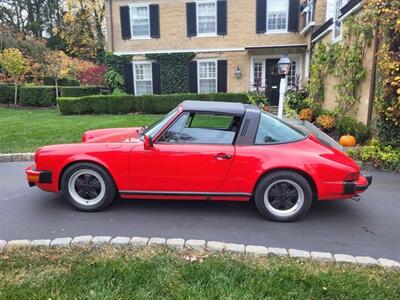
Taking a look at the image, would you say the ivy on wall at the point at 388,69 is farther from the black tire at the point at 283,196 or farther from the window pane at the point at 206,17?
the window pane at the point at 206,17

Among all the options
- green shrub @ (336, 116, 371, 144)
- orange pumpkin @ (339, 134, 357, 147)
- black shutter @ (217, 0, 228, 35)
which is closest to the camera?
orange pumpkin @ (339, 134, 357, 147)

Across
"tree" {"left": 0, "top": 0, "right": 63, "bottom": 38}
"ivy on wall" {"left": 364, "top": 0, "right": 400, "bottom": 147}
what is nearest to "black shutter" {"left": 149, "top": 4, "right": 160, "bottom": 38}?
"ivy on wall" {"left": 364, "top": 0, "right": 400, "bottom": 147}

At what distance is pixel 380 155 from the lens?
6699mm

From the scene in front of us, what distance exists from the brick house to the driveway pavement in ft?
43.7

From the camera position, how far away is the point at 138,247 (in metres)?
3.29

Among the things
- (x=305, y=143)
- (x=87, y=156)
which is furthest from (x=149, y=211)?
(x=305, y=143)

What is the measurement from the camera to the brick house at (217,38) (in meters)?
16.9

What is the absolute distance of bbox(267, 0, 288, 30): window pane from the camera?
661 inches

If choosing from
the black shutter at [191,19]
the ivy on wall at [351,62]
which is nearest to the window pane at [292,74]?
the black shutter at [191,19]

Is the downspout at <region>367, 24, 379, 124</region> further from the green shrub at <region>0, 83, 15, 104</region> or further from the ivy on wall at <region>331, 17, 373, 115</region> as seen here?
the green shrub at <region>0, 83, 15, 104</region>

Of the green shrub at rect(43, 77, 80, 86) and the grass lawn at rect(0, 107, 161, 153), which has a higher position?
the green shrub at rect(43, 77, 80, 86)

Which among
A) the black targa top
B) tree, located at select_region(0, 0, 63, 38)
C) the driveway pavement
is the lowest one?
the driveway pavement

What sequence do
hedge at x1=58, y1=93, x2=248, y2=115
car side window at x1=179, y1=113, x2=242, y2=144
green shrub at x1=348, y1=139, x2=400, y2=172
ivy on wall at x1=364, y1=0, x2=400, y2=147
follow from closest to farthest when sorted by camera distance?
car side window at x1=179, y1=113, x2=242, y2=144 < green shrub at x1=348, y1=139, x2=400, y2=172 < ivy on wall at x1=364, y1=0, x2=400, y2=147 < hedge at x1=58, y1=93, x2=248, y2=115

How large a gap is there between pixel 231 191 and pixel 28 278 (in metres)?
2.31
